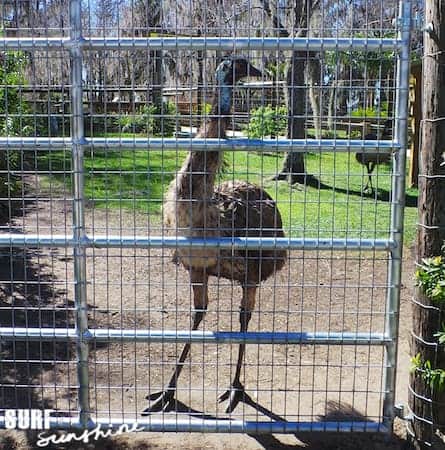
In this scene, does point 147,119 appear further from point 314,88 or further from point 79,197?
point 314,88

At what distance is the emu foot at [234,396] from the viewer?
4.15 meters

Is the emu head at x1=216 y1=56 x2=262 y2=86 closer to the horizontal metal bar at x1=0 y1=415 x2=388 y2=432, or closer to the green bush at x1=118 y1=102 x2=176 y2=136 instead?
the green bush at x1=118 y1=102 x2=176 y2=136

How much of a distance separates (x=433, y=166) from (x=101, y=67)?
195 centimetres

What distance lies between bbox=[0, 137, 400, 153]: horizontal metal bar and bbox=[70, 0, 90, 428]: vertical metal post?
8cm

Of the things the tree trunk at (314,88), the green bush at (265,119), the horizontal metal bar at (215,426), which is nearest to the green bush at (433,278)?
the horizontal metal bar at (215,426)

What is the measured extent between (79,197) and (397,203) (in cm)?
154

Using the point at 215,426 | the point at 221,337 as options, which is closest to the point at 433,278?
the point at 221,337

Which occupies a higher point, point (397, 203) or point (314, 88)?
point (314, 88)

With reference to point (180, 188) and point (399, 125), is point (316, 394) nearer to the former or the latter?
point (180, 188)

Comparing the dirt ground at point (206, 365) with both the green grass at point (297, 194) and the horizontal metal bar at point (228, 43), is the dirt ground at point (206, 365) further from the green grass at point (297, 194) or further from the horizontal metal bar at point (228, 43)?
the green grass at point (297, 194)

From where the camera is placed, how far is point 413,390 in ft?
12.0

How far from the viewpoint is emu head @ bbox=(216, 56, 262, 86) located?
12.3 ft

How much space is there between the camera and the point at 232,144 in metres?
3.33

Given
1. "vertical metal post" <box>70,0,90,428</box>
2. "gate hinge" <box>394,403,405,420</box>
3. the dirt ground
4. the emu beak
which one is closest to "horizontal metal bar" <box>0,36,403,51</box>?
"vertical metal post" <box>70,0,90,428</box>
